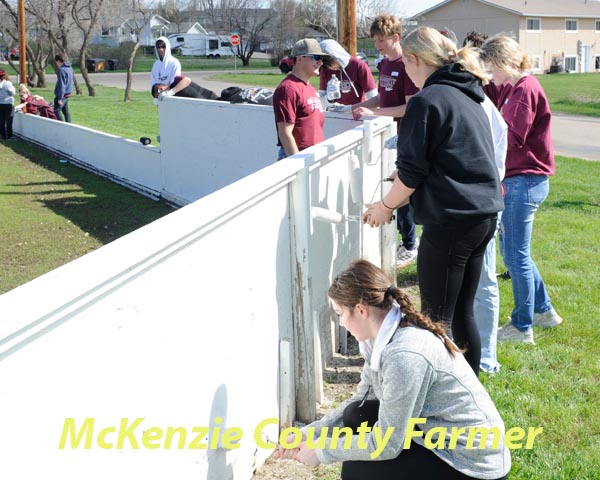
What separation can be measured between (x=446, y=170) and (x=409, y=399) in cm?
137

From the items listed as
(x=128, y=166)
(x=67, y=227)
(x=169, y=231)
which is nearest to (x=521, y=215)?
(x=169, y=231)

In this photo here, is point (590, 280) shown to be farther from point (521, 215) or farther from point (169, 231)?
point (169, 231)

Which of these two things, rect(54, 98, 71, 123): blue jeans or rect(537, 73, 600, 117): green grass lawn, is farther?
rect(537, 73, 600, 117): green grass lawn

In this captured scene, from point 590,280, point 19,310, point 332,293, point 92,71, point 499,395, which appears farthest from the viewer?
point 92,71

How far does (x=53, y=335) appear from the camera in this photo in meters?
1.95

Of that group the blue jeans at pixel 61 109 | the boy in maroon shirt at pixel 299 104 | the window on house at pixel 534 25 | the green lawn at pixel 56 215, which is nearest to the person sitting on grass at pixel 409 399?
the boy in maroon shirt at pixel 299 104

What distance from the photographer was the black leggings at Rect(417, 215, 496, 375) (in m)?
3.78

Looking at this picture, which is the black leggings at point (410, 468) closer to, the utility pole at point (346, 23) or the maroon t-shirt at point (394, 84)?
the maroon t-shirt at point (394, 84)

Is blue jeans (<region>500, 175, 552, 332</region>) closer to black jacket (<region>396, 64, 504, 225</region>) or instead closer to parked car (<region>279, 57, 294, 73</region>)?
black jacket (<region>396, 64, 504, 225</region>)

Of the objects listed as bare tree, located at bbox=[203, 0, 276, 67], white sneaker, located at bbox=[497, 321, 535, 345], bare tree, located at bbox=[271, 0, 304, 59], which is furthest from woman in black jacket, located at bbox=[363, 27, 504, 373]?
bare tree, located at bbox=[203, 0, 276, 67]

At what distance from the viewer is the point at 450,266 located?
381 centimetres

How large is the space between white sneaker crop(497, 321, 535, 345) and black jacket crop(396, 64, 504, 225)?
5.44ft

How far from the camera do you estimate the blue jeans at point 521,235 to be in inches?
195

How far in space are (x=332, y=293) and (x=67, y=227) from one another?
27.2 ft
